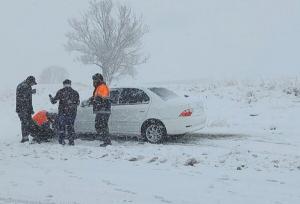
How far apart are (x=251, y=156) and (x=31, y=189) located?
472 cm

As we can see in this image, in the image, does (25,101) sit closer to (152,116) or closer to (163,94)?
(152,116)

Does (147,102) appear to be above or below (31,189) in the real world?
above

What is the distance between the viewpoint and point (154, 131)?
516 inches

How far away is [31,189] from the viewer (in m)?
8.01

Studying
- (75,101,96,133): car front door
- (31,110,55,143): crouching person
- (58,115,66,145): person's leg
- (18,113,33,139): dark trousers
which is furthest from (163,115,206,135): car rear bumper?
(18,113,33,139): dark trousers

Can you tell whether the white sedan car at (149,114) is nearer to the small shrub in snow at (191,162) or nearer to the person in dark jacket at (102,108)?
the person in dark jacket at (102,108)

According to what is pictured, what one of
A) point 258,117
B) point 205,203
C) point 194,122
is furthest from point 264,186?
point 258,117

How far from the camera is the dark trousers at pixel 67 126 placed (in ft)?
42.3

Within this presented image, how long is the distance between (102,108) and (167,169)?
3.39 metres

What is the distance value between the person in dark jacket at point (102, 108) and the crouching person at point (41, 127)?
6.38 feet

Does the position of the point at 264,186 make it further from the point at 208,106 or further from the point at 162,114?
the point at 208,106

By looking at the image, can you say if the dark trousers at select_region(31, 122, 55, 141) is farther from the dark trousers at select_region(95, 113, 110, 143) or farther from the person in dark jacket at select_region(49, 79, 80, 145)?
the dark trousers at select_region(95, 113, 110, 143)

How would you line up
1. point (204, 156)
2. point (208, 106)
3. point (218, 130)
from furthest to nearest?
point (208, 106), point (218, 130), point (204, 156)

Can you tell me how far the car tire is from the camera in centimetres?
1303
